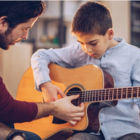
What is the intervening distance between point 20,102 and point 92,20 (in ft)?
2.15

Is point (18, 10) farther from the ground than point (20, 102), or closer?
farther from the ground

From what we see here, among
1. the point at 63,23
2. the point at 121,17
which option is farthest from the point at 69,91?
the point at 121,17

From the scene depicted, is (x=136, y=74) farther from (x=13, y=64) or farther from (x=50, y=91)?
(x=13, y=64)

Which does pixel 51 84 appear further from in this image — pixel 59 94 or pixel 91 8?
pixel 91 8

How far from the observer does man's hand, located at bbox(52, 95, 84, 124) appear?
4.21ft

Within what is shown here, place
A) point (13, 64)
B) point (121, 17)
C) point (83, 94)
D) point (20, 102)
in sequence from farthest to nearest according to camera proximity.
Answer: point (121, 17) → point (13, 64) → point (83, 94) → point (20, 102)

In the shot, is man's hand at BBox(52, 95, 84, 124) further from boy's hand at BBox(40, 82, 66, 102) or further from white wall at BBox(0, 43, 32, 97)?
white wall at BBox(0, 43, 32, 97)

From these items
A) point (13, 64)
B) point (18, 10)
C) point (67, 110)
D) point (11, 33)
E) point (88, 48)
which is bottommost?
point (13, 64)

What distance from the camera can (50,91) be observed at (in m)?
1.41

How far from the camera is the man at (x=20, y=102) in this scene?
115 cm

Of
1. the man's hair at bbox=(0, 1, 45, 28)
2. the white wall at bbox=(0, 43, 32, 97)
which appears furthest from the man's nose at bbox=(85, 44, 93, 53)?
the white wall at bbox=(0, 43, 32, 97)

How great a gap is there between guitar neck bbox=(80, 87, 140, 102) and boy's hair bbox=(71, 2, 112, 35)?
364 mm

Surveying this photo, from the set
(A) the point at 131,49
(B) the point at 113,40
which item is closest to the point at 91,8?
(B) the point at 113,40

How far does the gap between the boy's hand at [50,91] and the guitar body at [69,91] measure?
5 cm
